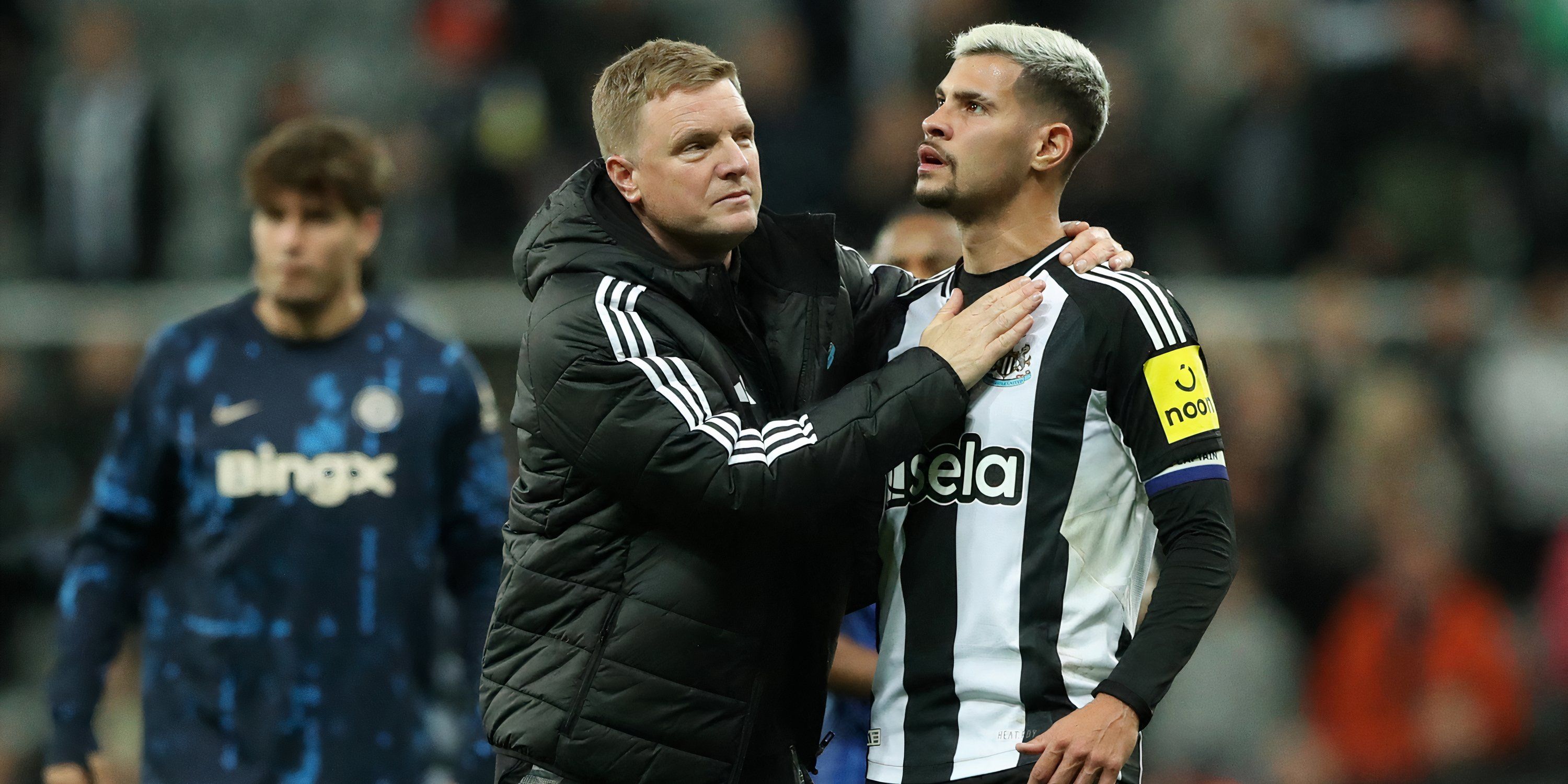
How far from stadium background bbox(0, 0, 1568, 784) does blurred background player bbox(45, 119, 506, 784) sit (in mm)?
2777

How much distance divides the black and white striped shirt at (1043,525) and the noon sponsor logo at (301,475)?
1870 millimetres

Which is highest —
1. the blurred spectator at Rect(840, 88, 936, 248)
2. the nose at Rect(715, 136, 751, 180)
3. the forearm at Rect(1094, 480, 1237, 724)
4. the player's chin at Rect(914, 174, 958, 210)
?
the blurred spectator at Rect(840, 88, 936, 248)

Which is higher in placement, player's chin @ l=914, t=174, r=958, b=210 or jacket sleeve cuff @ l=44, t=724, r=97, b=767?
player's chin @ l=914, t=174, r=958, b=210

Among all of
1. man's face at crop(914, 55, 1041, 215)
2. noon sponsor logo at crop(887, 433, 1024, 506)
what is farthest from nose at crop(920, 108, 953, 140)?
noon sponsor logo at crop(887, 433, 1024, 506)

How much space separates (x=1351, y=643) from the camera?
8.23m

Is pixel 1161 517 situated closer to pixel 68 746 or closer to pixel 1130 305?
pixel 1130 305

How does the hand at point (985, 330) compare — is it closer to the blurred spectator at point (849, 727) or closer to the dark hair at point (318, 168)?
the blurred spectator at point (849, 727)

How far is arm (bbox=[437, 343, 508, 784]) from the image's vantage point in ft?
16.7

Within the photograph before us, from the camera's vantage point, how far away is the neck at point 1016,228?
12.5 ft

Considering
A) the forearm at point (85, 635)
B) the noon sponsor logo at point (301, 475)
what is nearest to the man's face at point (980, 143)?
the noon sponsor logo at point (301, 475)

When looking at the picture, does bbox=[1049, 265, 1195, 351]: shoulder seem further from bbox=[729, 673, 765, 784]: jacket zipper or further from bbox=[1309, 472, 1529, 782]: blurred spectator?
bbox=[1309, 472, 1529, 782]: blurred spectator

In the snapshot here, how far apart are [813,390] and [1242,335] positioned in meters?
5.33

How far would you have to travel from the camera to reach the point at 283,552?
16.1 feet

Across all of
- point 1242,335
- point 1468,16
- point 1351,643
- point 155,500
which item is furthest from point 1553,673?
point 155,500
